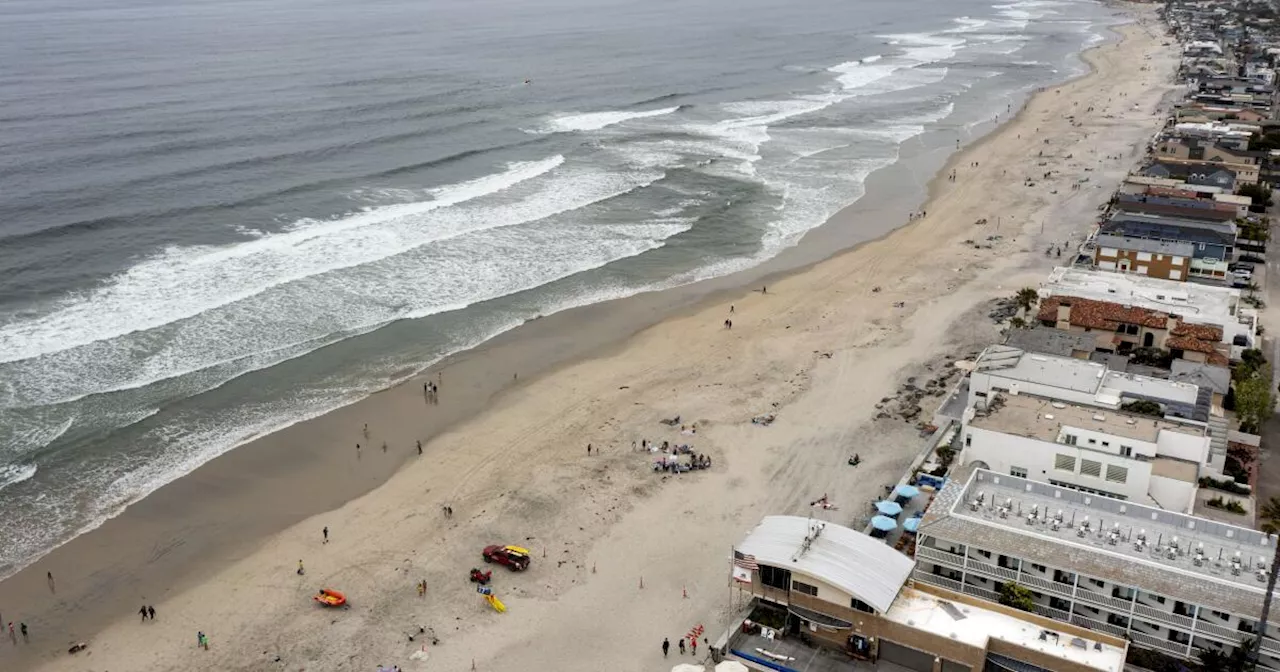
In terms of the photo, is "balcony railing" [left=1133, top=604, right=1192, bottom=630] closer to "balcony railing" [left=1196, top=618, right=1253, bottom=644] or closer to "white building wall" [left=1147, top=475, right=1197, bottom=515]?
"balcony railing" [left=1196, top=618, right=1253, bottom=644]

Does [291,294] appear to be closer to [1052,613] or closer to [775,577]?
[775,577]

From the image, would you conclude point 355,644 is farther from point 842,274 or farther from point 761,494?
point 842,274

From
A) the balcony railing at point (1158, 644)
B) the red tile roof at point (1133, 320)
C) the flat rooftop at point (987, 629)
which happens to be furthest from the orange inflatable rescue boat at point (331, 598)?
the red tile roof at point (1133, 320)

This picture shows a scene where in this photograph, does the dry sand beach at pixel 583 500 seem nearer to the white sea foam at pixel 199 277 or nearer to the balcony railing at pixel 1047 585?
the balcony railing at pixel 1047 585

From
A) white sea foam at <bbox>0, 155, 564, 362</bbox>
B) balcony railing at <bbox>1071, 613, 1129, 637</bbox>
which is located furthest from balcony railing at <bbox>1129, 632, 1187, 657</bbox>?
white sea foam at <bbox>0, 155, 564, 362</bbox>

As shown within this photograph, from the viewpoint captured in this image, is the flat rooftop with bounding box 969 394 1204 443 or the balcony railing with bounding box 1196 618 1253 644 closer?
the balcony railing with bounding box 1196 618 1253 644

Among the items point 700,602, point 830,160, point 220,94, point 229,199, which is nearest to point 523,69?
point 220,94
